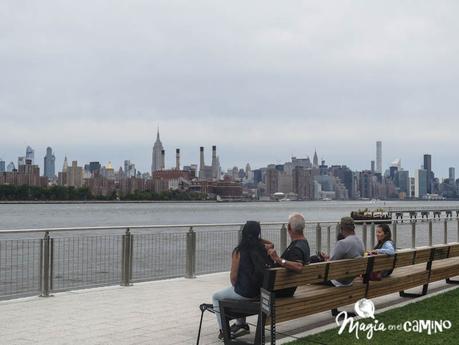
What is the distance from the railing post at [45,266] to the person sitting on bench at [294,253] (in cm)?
513

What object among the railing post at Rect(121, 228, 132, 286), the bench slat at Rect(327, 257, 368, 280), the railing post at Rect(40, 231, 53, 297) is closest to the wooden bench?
the bench slat at Rect(327, 257, 368, 280)

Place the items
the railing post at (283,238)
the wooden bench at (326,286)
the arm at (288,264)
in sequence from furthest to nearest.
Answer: the railing post at (283,238) → the arm at (288,264) → the wooden bench at (326,286)

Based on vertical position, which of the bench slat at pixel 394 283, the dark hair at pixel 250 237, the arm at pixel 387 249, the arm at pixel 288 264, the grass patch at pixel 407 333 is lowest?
the grass patch at pixel 407 333

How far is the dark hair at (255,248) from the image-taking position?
7.58 m

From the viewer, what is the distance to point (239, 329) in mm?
7977

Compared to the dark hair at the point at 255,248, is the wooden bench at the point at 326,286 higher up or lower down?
lower down

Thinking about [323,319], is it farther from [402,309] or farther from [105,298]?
[105,298]

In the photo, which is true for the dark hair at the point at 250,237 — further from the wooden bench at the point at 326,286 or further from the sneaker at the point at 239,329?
the sneaker at the point at 239,329

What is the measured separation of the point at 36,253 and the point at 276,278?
6224 mm

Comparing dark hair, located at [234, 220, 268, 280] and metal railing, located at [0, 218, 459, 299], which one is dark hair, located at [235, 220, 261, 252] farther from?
metal railing, located at [0, 218, 459, 299]

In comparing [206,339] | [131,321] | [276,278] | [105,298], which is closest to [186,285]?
[105,298]

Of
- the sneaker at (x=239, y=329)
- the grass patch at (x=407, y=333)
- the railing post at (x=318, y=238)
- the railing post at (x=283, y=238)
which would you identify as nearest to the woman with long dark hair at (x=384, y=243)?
the grass patch at (x=407, y=333)

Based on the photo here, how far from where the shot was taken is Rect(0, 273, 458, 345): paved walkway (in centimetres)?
794

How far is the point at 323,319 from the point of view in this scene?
9.07 m
